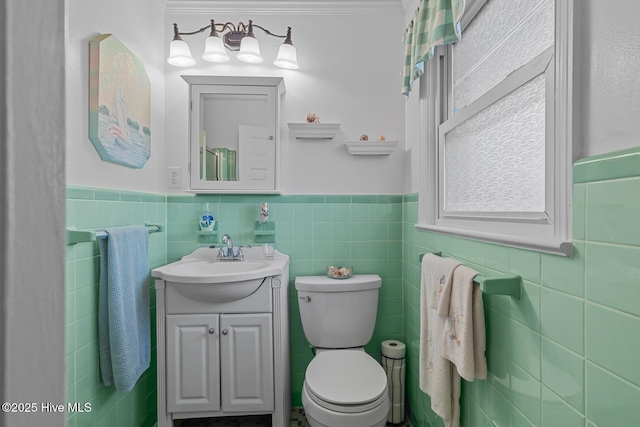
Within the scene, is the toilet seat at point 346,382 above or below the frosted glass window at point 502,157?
below

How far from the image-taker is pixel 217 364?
1.54 metres

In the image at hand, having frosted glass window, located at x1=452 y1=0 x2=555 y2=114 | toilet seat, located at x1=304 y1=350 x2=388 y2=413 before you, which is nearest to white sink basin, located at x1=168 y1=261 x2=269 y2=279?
toilet seat, located at x1=304 y1=350 x2=388 y2=413

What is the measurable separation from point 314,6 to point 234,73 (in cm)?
63

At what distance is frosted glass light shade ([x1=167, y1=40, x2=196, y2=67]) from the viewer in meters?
1.86

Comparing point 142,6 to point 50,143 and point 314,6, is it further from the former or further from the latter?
point 50,143

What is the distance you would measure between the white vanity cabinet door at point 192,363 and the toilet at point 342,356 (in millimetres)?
460

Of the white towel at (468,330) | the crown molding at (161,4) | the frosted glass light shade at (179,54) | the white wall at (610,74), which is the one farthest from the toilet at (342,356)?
the crown molding at (161,4)

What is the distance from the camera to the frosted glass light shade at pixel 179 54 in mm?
1857

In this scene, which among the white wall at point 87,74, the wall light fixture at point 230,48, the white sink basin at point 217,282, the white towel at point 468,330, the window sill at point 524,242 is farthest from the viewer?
the wall light fixture at point 230,48

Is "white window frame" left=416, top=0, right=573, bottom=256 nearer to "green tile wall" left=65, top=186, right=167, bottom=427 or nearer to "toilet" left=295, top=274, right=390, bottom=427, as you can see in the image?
"toilet" left=295, top=274, right=390, bottom=427

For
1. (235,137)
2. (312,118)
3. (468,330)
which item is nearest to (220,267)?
(235,137)

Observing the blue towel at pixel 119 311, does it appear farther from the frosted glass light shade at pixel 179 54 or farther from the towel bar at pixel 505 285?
the towel bar at pixel 505 285

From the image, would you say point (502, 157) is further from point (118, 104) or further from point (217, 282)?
point (118, 104)

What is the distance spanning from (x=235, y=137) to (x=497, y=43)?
1.40 meters
